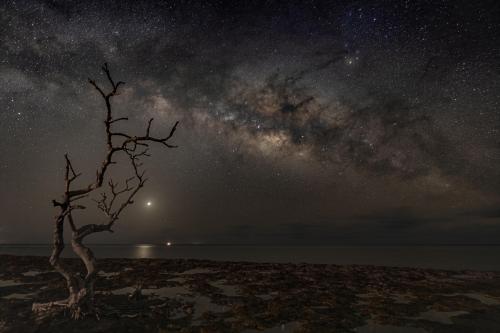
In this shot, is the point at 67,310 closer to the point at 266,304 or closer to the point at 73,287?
the point at 73,287

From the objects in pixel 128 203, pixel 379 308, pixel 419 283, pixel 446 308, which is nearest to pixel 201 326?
pixel 128 203

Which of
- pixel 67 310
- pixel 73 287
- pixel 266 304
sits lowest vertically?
pixel 266 304

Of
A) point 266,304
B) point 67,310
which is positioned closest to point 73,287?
point 67,310

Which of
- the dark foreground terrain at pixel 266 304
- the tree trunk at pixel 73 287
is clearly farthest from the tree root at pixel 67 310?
the dark foreground terrain at pixel 266 304

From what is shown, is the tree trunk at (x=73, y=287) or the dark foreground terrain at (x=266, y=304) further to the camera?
the dark foreground terrain at (x=266, y=304)

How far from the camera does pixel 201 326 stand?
1501 centimetres

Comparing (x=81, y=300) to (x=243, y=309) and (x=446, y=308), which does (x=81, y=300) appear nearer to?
(x=243, y=309)

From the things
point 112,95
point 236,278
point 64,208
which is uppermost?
point 112,95

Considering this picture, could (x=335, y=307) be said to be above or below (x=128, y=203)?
below

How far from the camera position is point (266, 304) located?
67.6ft

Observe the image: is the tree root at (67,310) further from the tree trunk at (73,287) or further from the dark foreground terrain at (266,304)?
the dark foreground terrain at (266,304)

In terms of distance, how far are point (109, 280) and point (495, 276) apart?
42.9 metres

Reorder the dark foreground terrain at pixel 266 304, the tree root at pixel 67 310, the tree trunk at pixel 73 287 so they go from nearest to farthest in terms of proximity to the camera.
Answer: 1. the tree root at pixel 67 310
2. the tree trunk at pixel 73 287
3. the dark foreground terrain at pixel 266 304

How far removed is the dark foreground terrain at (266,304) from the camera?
601 inches
